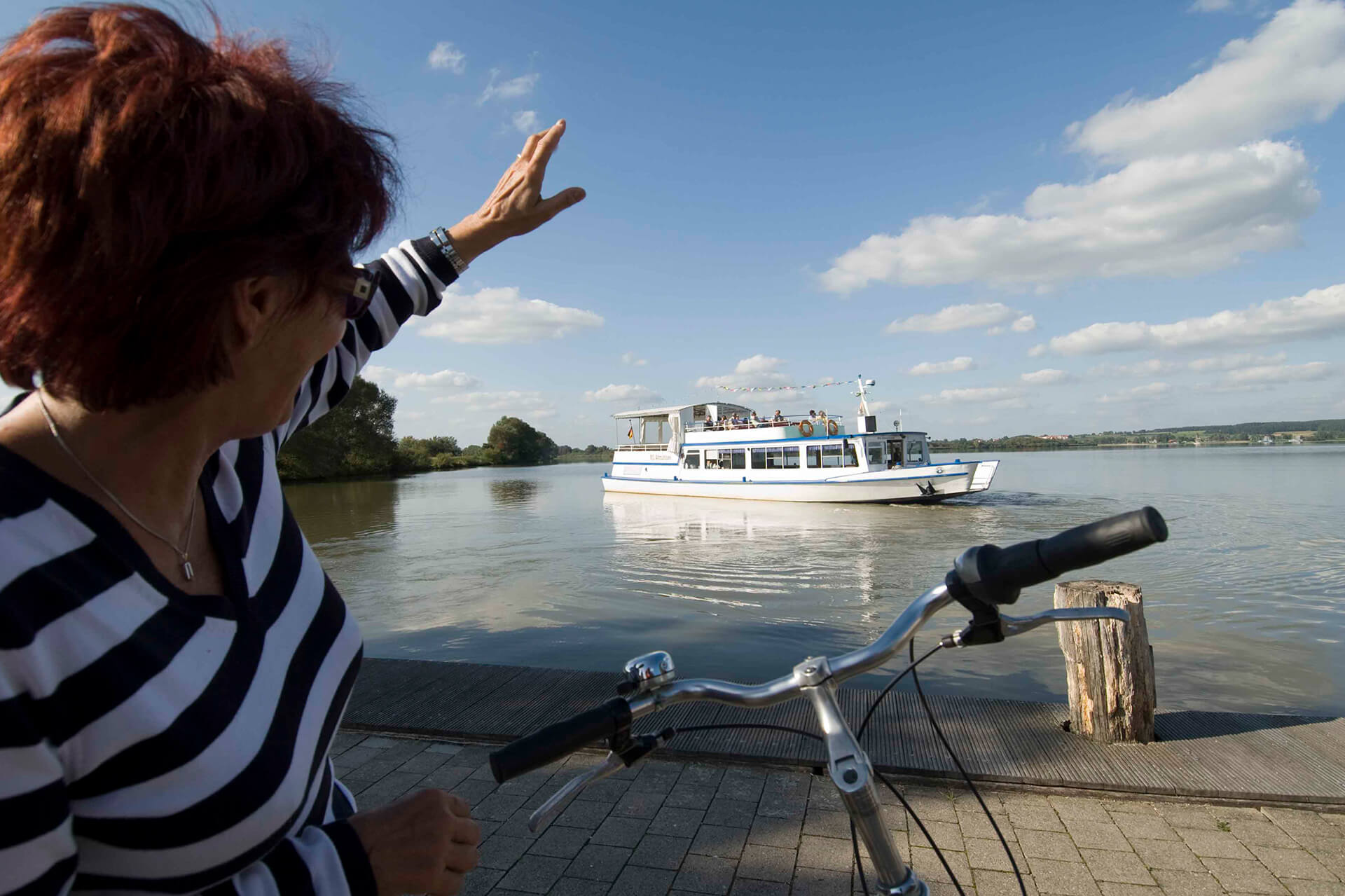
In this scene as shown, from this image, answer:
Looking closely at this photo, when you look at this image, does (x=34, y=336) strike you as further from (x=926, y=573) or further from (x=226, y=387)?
(x=926, y=573)

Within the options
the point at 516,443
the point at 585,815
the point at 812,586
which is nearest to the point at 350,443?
the point at 516,443

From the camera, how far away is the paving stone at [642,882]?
2.70 m

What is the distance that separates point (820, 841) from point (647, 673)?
2.15m

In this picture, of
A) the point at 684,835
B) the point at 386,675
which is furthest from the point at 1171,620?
the point at 386,675

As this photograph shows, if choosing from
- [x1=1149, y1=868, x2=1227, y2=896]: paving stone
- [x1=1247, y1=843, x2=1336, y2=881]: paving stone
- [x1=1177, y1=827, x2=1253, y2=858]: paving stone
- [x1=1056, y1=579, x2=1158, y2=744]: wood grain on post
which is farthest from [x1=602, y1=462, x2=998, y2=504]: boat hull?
[x1=1149, y1=868, x2=1227, y2=896]: paving stone

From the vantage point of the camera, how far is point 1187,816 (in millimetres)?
3119

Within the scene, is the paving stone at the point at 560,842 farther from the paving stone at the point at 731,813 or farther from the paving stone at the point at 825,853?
the paving stone at the point at 825,853

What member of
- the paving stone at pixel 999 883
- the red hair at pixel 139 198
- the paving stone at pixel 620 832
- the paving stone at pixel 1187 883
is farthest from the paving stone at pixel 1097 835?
the red hair at pixel 139 198

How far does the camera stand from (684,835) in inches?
120

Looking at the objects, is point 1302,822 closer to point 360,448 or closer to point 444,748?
point 444,748

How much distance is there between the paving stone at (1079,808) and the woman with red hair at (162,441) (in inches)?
120

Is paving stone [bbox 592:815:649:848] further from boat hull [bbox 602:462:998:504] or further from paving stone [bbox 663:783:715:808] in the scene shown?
boat hull [bbox 602:462:998:504]

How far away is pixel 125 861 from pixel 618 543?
53.2ft

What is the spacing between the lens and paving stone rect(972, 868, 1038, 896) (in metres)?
2.63
